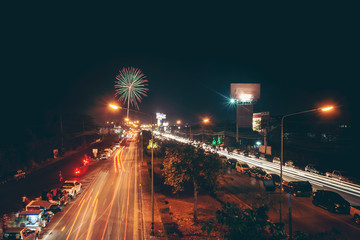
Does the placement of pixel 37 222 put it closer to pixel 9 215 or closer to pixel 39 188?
pixel 9 215

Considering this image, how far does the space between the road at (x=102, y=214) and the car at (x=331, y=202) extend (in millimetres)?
16704

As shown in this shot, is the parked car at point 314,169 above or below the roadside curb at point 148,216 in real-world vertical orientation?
above

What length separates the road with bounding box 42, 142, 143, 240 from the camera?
49.8 feet

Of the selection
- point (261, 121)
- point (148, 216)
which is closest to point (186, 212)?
point (148, 216)

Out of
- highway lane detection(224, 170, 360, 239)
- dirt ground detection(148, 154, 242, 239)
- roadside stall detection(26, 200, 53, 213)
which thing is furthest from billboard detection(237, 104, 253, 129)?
roadside stall detection(26, 200, 53, 213)

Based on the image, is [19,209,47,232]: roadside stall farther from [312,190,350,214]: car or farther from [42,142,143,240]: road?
[312,190,350,214]: car

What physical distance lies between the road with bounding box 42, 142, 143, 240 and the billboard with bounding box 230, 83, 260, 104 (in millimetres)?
50253

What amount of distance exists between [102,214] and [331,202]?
2096cm

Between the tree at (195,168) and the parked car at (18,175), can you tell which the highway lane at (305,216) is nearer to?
the tree at (195,168)

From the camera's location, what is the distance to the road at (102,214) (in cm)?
1519

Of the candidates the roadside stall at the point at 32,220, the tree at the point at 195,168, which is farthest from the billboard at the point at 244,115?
the roadside stall at the point at 32,220

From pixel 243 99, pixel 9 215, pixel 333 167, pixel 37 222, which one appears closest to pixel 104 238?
pixel 37 222

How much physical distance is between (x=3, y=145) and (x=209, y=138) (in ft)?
196

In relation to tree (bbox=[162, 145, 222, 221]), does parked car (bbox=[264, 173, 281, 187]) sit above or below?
below
